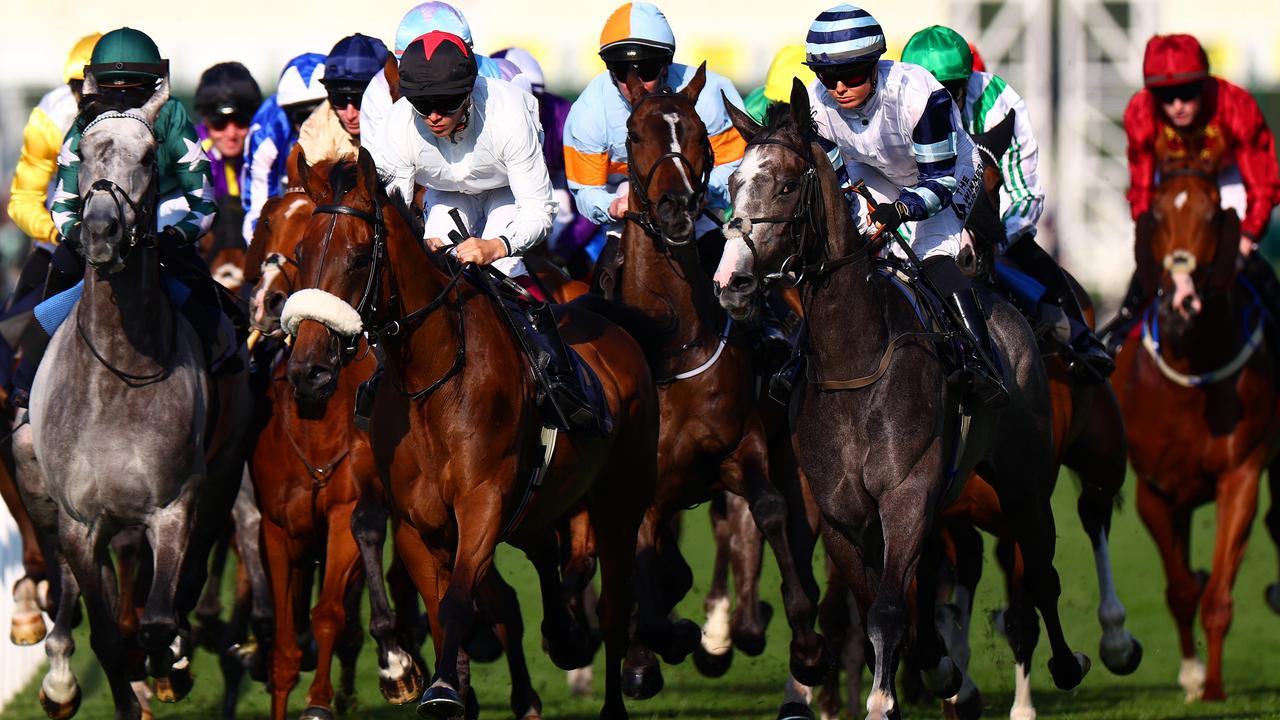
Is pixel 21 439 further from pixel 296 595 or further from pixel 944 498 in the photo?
pixel 944 498

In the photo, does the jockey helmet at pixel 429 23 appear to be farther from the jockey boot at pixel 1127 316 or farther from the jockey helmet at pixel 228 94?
the jockey boot at pixel 1127 316

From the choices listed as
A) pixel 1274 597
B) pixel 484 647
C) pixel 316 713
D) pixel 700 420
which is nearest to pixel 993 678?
pixel 1274 597

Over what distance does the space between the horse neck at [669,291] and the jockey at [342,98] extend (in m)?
→ 1.58

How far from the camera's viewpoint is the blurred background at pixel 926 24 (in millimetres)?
36156

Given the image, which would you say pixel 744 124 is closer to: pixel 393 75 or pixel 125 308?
pixel 393 75

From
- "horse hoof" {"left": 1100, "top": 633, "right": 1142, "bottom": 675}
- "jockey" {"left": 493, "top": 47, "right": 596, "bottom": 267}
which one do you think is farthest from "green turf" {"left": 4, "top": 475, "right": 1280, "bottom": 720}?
"jockey" {"left": 493, "top": 47, "right": 596, "bottom": 267}

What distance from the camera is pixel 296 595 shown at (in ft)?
30.6

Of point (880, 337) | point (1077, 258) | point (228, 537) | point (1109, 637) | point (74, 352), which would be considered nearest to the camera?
point (880, 337)

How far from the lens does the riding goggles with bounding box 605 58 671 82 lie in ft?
29.5

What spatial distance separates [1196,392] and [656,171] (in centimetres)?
427

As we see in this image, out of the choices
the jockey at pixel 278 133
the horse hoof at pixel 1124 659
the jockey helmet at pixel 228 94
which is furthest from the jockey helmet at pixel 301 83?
the horse hoof at pixel 1124 659

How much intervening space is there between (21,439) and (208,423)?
1.03 meters

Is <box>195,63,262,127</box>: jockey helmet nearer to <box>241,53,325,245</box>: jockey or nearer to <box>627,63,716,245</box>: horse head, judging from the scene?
<box>241,53,325,245</box>: jockey

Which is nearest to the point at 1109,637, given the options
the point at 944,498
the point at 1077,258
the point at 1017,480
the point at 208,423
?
the point at 1017,480
